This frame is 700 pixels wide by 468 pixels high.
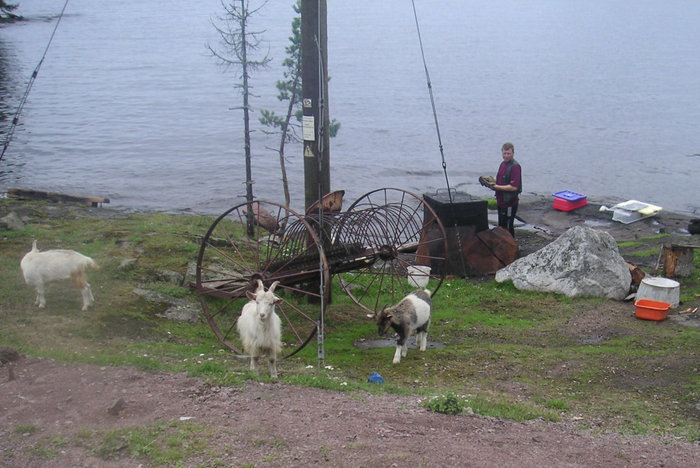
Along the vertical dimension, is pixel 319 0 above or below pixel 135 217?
above

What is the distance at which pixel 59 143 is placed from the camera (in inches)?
1506

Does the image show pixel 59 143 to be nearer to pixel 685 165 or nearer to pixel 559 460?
pixel 685 165

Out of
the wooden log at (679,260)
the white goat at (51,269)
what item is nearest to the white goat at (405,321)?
the white goat at (51,269)

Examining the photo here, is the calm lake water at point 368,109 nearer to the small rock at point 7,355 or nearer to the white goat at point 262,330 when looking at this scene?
→ the white goat at point 262,330

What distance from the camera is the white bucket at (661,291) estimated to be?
13.1 m

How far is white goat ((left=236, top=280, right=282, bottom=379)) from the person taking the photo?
386 inches

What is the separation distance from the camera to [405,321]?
1116 cm

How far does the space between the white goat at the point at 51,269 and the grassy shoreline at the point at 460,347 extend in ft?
1.29

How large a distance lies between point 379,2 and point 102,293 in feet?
342

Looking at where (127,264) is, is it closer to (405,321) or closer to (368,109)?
(405,321)

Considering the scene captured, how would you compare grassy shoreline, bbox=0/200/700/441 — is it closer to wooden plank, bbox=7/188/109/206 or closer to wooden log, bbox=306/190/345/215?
wooden log, bbox=306/190/345/215

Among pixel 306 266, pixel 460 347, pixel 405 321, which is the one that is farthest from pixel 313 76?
Result: pixel 460 347

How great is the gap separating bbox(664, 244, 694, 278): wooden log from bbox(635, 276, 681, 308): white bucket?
1769 mm

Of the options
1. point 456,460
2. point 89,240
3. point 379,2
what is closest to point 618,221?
point 89,240
